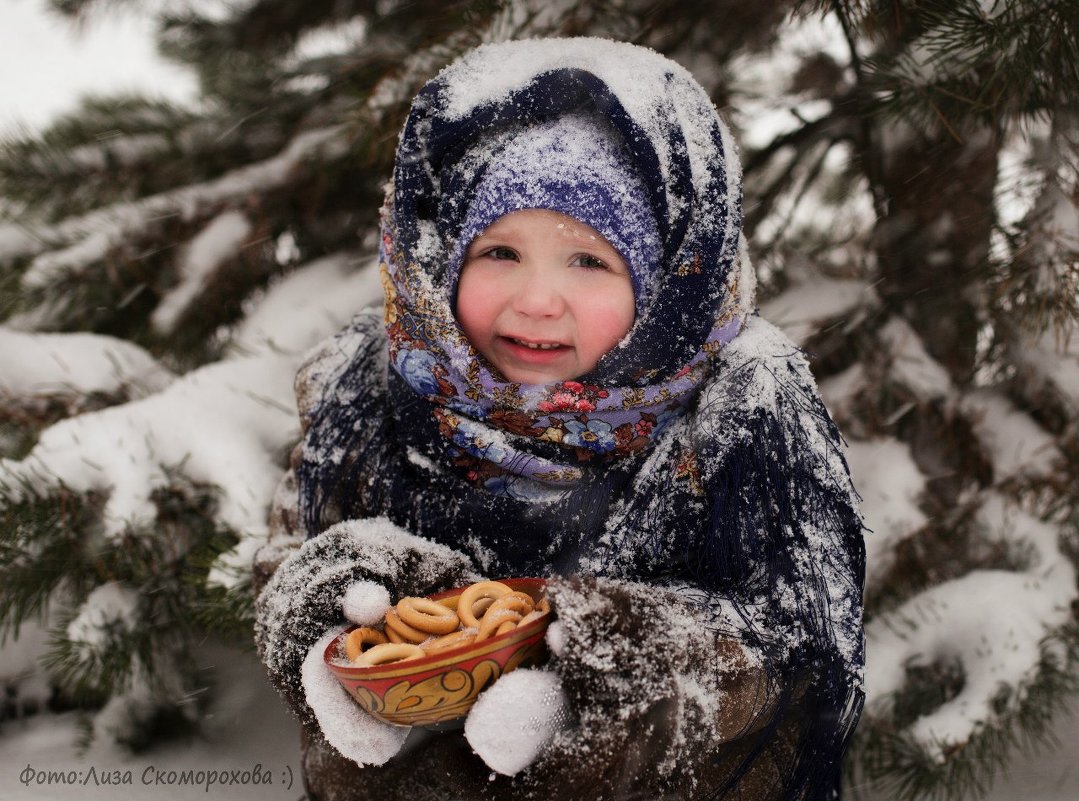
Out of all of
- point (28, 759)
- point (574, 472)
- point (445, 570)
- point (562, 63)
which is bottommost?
point (28, 759)

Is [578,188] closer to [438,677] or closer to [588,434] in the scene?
[588,434]

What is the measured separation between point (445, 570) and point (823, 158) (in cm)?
79

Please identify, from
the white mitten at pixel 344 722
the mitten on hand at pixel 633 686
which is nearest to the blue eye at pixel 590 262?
the mitten on hand at pixel 633 686

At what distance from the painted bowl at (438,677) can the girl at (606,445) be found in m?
0.05

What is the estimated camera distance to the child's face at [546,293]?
0.87m

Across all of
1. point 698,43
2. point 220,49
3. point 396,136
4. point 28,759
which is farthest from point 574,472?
point 220,49

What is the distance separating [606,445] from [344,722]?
1.15 ft

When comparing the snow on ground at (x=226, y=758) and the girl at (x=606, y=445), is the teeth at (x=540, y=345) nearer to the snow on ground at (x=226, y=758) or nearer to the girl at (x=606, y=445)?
Answer: the girl at (x=606, y=445)

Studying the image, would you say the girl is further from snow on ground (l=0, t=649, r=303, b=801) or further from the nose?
snow on ground (l=0, t=649, r=303, b=801)

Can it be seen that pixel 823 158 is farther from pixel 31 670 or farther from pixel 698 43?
pixel 31 670

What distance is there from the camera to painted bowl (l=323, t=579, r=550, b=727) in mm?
716

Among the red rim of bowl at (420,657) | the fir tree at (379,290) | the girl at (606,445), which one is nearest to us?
the red rim of bowl at (420,657)

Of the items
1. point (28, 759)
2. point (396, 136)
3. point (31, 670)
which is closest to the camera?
point (396, 136)

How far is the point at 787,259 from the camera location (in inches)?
54.2
